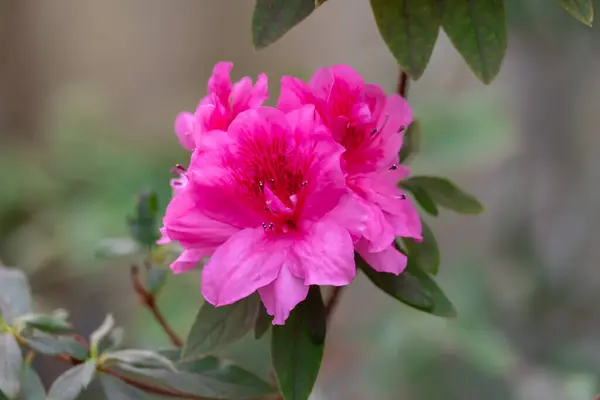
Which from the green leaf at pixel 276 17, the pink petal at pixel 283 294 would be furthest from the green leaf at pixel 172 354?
the green leaf at pixel 276 17

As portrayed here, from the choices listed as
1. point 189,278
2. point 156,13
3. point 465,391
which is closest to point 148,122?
point 156,13

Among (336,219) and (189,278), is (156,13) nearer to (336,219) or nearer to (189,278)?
(189,278)

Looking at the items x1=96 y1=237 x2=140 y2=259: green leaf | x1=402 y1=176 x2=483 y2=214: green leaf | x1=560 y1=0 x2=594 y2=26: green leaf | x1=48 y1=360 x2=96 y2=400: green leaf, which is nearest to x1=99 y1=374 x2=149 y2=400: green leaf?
x1=48 y1=360 x2=96 y2=400: green leaf

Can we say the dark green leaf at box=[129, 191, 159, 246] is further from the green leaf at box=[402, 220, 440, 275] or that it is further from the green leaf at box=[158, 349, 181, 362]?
the green leaf at box=[402, 220, 440, 275]

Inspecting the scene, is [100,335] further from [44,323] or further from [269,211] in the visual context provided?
[269,211]

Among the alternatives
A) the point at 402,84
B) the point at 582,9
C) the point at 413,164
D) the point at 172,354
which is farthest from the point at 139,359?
the point at 413,164

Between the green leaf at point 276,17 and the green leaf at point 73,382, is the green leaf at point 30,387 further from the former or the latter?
the green leaf at point 276,17
